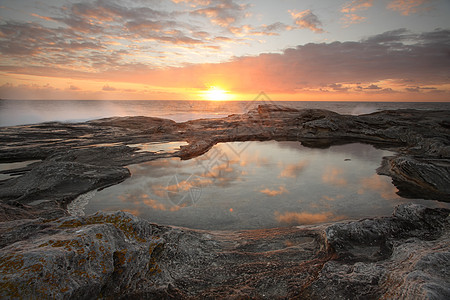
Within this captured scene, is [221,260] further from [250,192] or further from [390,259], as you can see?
[250,192]

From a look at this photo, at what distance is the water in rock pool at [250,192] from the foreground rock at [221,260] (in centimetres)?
190

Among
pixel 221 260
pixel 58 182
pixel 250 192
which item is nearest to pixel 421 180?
pixel 250 192

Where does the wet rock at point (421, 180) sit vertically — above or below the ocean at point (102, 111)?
below

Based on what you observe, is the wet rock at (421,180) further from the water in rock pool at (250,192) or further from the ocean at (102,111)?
the ocean at (102,111)

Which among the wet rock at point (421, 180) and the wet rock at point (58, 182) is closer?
the wet rock at point (58, 182)

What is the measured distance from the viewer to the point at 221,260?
4.84 m

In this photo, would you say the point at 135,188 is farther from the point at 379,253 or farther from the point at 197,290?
the point at 379,253

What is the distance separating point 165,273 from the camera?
4.05 meters

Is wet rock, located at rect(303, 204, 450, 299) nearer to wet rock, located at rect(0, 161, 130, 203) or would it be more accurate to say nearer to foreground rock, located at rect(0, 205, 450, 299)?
foreground rock, located at rect(0, 205, 450, 299)

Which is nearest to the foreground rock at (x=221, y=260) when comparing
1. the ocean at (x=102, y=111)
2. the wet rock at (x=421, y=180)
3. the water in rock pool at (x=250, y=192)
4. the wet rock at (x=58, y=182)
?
the water in rock pool at (x=250, y=192)

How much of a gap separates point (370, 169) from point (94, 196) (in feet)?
46.6

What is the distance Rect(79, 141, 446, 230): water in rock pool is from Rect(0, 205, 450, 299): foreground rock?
1.90 meters

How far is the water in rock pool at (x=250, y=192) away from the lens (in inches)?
299

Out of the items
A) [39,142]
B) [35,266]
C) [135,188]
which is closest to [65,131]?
[39,142]
